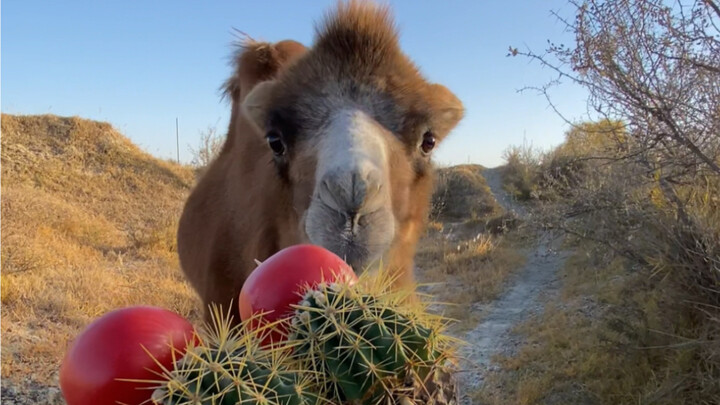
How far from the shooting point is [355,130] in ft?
8.47

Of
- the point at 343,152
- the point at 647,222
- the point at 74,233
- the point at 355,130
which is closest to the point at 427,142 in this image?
the point at 355,130

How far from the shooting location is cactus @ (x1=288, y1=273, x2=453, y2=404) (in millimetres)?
1240

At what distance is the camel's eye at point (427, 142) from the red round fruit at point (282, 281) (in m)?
1.72

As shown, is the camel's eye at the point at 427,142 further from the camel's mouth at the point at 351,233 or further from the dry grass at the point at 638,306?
the dry grass at the point at 638,306

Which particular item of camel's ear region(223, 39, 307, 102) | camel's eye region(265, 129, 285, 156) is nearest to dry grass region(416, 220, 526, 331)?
camel's ear region(223, 39, 307, 102)

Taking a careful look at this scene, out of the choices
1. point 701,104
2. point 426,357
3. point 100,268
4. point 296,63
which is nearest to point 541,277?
point 701,104

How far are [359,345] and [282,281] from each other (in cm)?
27

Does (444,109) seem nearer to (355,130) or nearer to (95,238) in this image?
(355,130)

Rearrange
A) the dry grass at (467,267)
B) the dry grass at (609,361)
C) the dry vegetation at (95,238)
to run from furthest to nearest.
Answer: the dry grass at (467,267)
the dry vegetation at (95,238)
the dry grass at (609,361)

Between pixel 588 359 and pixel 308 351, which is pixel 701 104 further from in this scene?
pixel 308 351

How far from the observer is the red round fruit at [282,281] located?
1.35 meters

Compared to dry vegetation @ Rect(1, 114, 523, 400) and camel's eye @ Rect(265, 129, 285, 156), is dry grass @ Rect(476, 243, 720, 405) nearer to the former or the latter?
dry vegetation @ Rect(1, 114, 523, 400)

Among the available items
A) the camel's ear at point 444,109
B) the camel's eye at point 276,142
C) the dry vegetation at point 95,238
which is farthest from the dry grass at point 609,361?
the camel's eye at point 276,142

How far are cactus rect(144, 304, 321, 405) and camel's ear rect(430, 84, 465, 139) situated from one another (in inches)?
82.4
